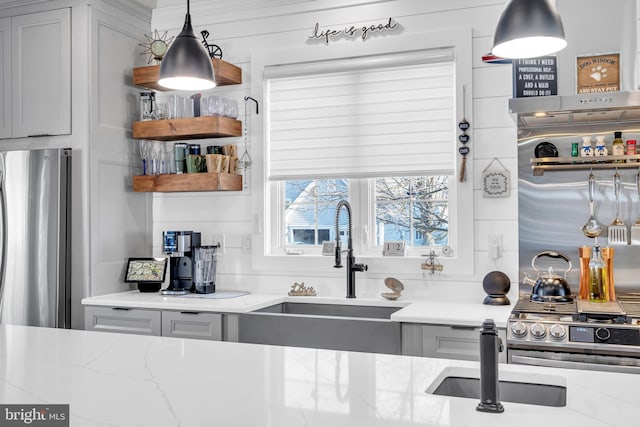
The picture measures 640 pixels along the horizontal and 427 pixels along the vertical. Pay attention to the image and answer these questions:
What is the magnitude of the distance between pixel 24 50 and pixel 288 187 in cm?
187

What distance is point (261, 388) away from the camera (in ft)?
5.41

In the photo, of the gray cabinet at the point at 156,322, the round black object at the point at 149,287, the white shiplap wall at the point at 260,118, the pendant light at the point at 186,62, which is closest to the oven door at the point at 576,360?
the white shiplap wall at the point at 260,118

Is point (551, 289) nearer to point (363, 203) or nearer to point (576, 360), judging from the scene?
point (576, 360)

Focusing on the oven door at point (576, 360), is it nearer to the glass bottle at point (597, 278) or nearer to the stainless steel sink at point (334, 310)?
the glass bottle at point (597, 278)

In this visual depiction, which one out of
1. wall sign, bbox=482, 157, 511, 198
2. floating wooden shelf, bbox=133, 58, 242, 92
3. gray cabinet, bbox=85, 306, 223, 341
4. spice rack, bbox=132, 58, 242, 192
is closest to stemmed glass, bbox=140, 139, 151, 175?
spice rack, bbox=132, 58, 242, 192

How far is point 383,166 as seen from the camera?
3.76m

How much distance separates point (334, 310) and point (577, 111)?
1679mm

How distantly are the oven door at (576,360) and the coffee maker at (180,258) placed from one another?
2.00 metres

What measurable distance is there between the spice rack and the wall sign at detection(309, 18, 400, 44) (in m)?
0.57

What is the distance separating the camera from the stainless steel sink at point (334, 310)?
139 inches

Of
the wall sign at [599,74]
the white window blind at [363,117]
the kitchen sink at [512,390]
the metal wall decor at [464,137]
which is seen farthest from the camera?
the white window blind at [363,117]

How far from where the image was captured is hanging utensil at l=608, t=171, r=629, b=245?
326 centimetres

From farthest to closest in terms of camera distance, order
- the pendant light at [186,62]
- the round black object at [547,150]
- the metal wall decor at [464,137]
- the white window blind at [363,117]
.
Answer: the white window blind at [363,117], the metal wall decor at [464,137], the round black object at [547,150], the pendant light at [186,62]

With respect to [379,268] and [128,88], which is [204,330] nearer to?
[379,268]
